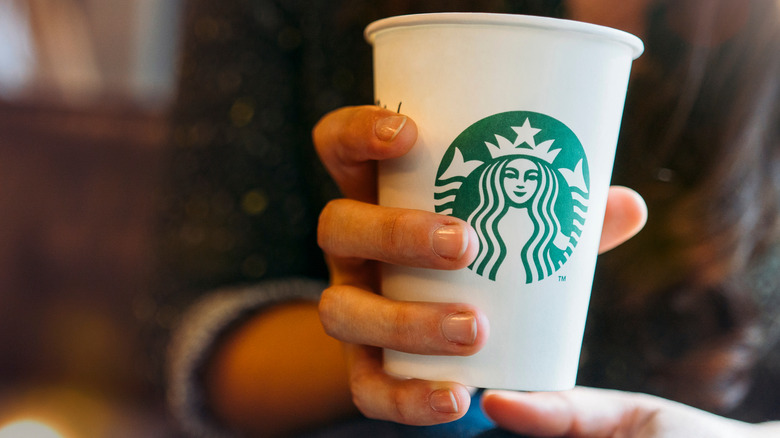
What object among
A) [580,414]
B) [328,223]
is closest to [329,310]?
[328,223]

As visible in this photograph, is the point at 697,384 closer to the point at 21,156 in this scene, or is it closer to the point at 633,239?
the point at 633,239

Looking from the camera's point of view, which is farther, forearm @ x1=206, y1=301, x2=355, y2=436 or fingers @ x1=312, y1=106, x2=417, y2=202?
forearm @ x1=206, y1=301, x2=355, y2=436

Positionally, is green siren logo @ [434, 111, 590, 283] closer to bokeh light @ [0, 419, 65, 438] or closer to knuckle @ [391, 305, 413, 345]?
knuckle @ [391, 305, 413, 345]

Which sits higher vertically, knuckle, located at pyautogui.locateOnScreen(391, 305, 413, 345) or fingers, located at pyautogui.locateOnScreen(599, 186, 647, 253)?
fingers, located at pyautogui.locateOnScreen(599, 186, 647, 253)

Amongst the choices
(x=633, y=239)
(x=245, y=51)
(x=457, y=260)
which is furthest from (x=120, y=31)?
(x=457, y=260)

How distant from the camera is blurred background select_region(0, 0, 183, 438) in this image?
1491 millimetres

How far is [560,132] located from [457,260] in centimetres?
14

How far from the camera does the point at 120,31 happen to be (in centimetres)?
217

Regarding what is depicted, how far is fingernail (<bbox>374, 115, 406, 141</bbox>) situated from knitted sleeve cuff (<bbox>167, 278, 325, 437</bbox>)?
0.58 metres

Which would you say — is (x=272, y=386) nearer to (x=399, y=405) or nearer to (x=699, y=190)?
(x=399, y=405)

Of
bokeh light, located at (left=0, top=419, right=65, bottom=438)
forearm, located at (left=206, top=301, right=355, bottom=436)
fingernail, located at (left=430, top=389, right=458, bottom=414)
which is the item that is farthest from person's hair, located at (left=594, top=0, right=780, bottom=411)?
bokeh light, located at (left=0, top=419, right=65, bottom=438)

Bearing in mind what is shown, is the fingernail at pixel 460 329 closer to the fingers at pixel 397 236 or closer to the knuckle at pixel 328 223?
the fingers at pixel 397 236

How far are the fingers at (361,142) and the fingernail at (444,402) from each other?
223mm

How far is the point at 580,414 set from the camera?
2.07ft
